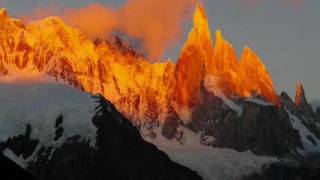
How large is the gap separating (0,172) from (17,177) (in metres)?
2.20

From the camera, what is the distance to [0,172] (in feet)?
420

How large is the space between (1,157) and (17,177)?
7987mm

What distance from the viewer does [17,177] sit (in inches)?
5069

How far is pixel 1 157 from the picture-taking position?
446 feet

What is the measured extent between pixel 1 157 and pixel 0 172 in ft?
26.4
